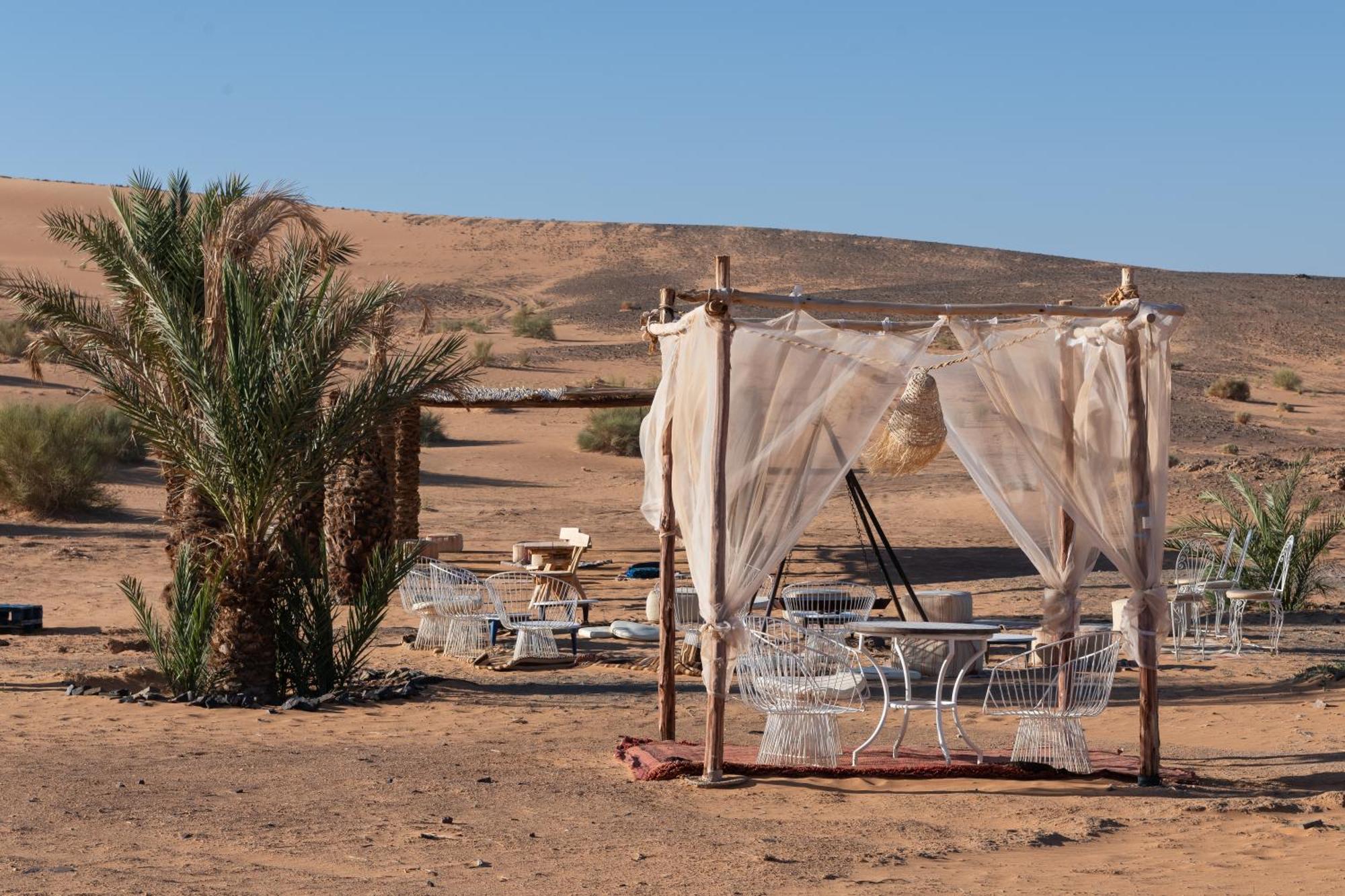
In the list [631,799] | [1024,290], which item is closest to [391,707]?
[631,799]

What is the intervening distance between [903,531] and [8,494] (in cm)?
1411

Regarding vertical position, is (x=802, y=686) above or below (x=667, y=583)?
below

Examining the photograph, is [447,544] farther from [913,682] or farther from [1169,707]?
[1169,707]

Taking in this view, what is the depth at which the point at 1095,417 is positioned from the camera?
8234 millimetres

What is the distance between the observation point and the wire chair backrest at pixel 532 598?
1298cm

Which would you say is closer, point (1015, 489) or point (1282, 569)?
point (1015, 489)

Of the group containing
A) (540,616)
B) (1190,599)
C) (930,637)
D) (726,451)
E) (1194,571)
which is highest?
(726,451)

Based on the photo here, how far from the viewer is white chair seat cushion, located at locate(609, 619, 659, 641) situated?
508 inches

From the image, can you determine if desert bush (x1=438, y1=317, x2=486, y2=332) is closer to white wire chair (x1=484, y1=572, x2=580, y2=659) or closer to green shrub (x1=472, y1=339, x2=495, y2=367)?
green shrub (x1=472, y1=339, x2=495, y2=367)

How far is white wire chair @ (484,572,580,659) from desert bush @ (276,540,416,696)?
5.78 ft

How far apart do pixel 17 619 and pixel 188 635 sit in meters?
4.59

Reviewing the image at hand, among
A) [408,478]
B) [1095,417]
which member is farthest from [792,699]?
[408,478]

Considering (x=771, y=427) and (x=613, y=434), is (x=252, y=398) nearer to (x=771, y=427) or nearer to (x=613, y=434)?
(x=771, y=427)

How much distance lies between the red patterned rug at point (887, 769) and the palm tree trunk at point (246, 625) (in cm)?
345
